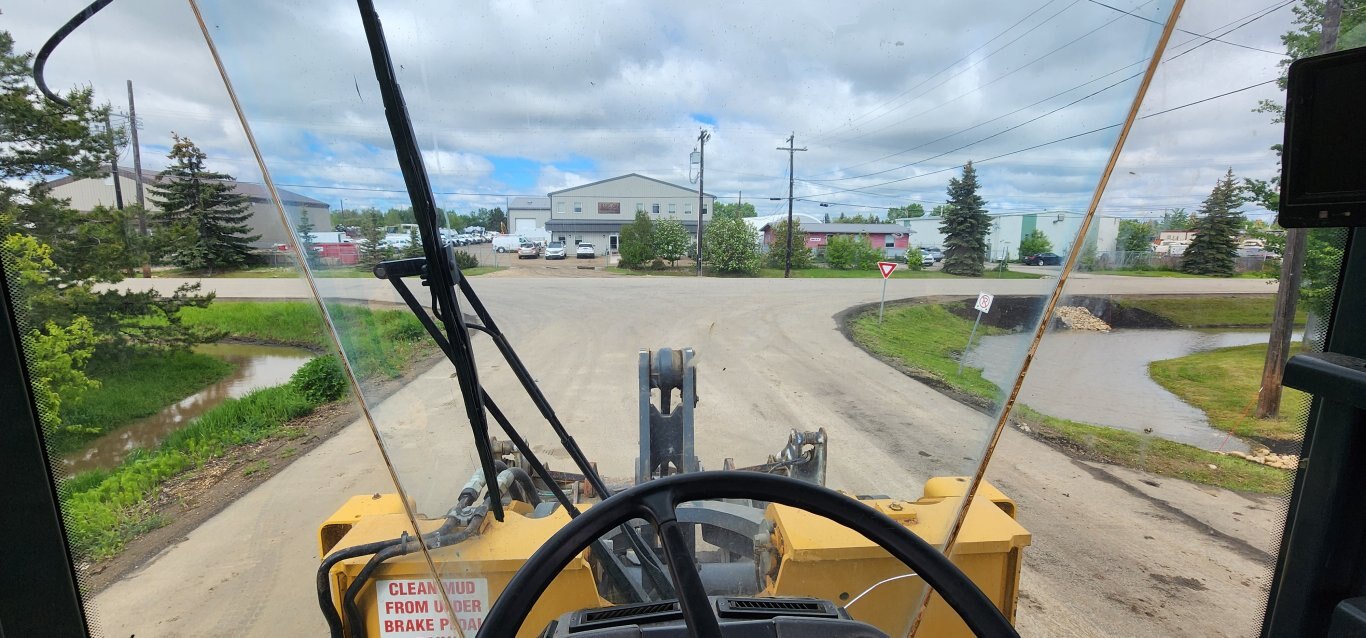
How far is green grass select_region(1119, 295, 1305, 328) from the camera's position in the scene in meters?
1.33

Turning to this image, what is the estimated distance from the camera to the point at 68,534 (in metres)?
1.26

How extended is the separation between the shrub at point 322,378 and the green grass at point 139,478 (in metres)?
0.06

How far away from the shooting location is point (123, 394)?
4.23ft

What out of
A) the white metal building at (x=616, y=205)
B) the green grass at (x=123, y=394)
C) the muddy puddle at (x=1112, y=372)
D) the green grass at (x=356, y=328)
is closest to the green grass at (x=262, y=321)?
the green grass at (x=356, y=328)

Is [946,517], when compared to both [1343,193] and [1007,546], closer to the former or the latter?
[1007,546]

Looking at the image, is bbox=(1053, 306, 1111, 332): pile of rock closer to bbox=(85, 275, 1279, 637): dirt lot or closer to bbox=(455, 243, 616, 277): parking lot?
bbox=(85, 275, 1279, 637): dirt lot

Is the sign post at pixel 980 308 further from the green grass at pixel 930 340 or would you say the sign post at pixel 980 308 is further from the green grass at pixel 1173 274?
the green grass at pixel 1173 274

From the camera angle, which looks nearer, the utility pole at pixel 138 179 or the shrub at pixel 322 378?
the utility pole at pixel 138 179

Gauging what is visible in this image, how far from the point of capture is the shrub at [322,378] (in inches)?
56.8

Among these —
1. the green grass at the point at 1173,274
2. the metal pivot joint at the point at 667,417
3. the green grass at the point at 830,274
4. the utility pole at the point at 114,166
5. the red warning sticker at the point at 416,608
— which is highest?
the utility pole at the point at 114,166

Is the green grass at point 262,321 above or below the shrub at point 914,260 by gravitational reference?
below

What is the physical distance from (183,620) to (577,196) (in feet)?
13.4

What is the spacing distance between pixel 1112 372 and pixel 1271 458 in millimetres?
366

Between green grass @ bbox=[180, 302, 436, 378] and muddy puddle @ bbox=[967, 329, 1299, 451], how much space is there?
4.40ft
